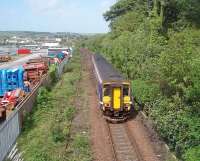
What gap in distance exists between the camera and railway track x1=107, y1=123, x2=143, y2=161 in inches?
746

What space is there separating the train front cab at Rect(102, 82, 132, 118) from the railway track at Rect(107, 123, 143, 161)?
41.9 inches

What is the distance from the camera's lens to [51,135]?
882 inches

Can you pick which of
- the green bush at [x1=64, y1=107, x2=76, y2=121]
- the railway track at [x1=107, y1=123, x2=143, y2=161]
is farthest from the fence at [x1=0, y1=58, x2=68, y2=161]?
the railway track at [x1=107, y1=123, x2=143, y2=161]

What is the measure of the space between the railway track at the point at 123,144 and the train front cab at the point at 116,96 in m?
1.06

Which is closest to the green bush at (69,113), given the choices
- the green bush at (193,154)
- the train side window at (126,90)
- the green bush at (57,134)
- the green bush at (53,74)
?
the green bush at (57,134)

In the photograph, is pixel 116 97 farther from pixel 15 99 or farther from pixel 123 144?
pixel 15 99

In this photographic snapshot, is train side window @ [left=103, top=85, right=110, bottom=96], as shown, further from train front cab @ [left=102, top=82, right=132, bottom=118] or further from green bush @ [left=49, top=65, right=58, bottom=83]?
green bush @ [left=49, top=65, right=58, bottom=83]

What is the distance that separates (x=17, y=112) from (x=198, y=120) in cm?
1025

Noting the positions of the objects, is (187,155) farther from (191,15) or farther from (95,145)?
(191,15)

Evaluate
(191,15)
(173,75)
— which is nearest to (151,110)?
(173,75)

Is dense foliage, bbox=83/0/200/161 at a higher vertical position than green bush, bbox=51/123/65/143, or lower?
higher

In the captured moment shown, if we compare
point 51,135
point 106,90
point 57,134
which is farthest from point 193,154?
point 106,90

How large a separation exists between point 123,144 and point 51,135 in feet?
13.5

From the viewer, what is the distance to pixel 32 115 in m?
27.9
